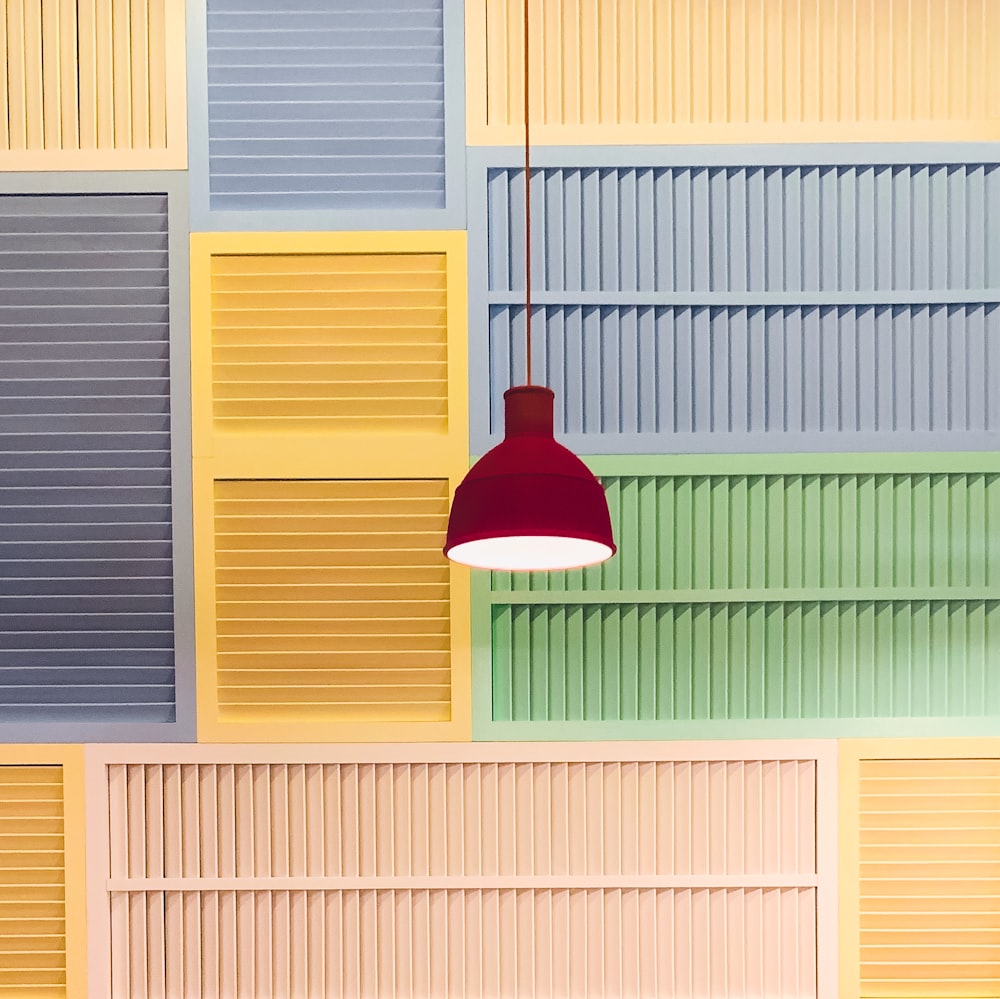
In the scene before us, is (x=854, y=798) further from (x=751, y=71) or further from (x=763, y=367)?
(x=751, y=71)

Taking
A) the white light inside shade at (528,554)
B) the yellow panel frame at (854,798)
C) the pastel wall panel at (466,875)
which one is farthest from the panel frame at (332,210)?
the yellow panel frame at (854,798)

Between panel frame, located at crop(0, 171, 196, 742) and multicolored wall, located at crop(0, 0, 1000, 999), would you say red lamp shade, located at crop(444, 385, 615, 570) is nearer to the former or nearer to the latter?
multicolored wall, located at crop(0, 0, 1000, 999)

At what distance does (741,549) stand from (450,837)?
105cm

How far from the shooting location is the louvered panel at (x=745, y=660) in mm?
2078

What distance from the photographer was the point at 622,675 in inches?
82.4

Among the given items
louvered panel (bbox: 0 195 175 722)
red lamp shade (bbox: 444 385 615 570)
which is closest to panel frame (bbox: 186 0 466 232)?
louvered panel (bbox: 0 195 175 722)

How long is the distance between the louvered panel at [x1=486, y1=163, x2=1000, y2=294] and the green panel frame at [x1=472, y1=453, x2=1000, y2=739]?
47cm

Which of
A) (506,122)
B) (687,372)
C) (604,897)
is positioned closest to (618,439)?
(687,372)

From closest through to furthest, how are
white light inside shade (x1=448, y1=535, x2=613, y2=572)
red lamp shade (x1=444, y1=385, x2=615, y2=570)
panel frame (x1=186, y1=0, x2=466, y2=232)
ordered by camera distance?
1. red lamp shade (x1=444, y1=385, x2=615, y2=570)
2. white light inside shade (x1=448, y1=535, x2=613, y2=572)
3. panel frame (x1=186, y1=0, x2=466, y2=232)

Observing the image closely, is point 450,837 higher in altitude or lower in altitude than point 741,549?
lower

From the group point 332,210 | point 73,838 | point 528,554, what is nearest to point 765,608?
point 528,554

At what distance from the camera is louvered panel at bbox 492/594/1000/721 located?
2078 mm

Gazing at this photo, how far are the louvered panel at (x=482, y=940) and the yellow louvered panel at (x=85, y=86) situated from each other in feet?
6.33

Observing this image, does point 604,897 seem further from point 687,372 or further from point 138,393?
point 138,393
